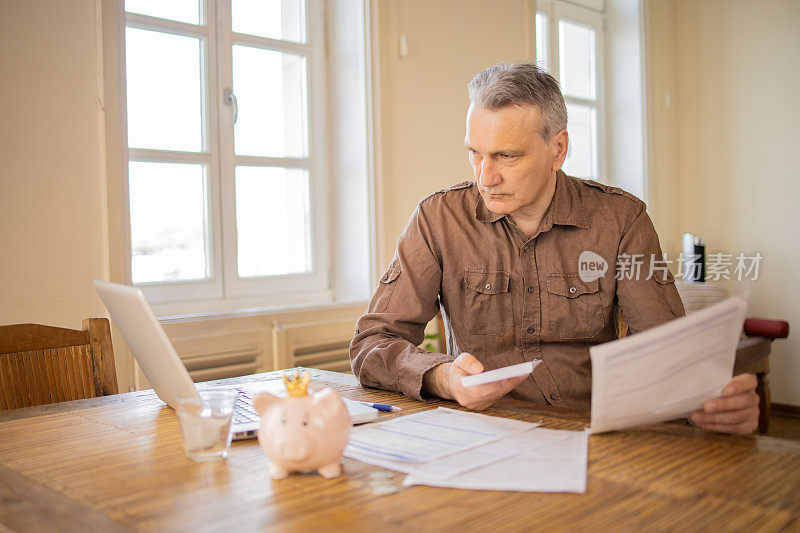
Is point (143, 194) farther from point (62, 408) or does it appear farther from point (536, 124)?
point (536, 124)

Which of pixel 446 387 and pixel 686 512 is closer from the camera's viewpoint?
pixel 686 512

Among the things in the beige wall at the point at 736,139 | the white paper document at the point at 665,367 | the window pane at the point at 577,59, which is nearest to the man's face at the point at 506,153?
the white paper document at the point at 665,367

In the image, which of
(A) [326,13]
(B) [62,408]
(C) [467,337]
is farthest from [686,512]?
(A) [326,13]

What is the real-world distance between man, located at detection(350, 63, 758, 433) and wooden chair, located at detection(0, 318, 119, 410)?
22.4 inches

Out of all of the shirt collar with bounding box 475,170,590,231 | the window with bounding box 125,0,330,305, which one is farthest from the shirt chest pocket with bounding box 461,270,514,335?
the window with bounding box 125,0,330,305

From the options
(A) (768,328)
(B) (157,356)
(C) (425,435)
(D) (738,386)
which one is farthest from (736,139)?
(B) (157,356)

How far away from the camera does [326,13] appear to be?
10.3 feet

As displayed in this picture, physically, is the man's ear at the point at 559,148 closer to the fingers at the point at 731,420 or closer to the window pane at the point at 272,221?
the fingers at the point at 731,420

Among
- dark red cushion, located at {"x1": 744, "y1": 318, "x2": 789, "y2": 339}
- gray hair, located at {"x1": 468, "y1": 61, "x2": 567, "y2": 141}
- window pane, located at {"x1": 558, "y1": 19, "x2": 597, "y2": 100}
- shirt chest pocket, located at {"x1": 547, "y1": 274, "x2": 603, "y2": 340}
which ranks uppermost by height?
window pane, located at {"x1": 558, "y1": 19, "x2": 597, "y2": 100}

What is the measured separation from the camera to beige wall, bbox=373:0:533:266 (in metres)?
3.09

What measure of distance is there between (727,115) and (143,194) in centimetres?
363

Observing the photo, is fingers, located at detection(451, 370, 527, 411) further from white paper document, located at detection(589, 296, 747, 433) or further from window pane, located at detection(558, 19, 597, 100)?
window pane, located at detection(558, 19, 597, 100)

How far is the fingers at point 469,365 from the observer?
121 cm

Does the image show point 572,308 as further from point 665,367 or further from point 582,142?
point 582,142
